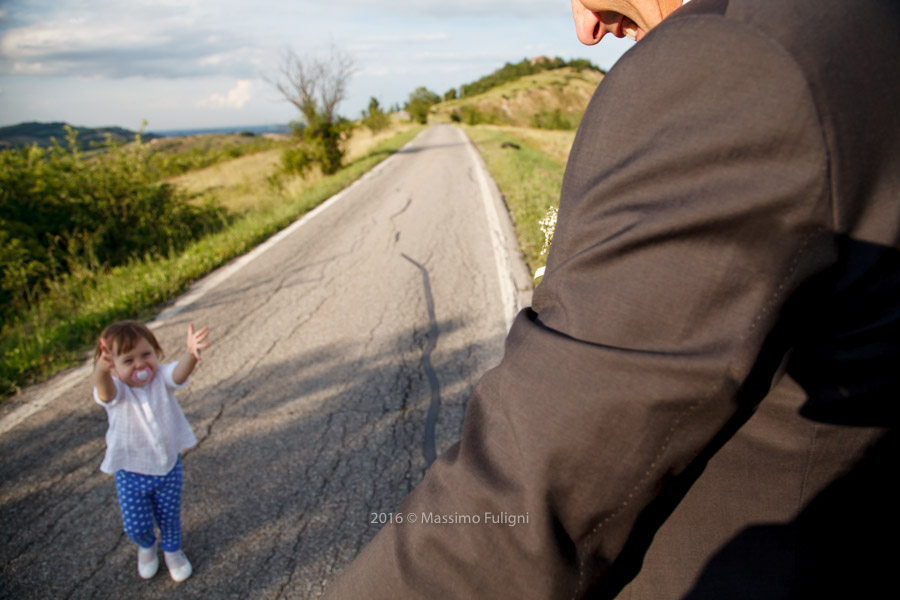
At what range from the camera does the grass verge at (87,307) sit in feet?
14.0

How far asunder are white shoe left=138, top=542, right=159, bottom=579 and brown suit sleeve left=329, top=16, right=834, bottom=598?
7.96 feet

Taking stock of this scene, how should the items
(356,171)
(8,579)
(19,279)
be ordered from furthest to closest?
(356,171)
(19,279)
(8,579)

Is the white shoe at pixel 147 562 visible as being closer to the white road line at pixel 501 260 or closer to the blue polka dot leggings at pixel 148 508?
the blue polka dot leggings at pixel 148 508

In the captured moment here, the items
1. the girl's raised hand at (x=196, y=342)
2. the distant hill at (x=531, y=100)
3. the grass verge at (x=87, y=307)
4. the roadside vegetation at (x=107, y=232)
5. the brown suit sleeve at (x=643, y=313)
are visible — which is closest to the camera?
the brown suit sleeve at (x=643, y=313)

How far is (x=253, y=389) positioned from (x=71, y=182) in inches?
288

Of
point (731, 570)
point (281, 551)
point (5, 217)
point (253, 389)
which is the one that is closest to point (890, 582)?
point (731, 570)

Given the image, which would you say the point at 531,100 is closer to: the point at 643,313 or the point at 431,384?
the point at 431,384

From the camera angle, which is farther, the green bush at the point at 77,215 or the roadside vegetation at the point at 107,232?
the green bush at the point at 77,215

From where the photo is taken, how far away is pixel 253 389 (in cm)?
390

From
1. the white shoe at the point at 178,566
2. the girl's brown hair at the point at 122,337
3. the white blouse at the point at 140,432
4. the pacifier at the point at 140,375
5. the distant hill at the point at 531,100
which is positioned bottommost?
the white shoe at the point at 178,566

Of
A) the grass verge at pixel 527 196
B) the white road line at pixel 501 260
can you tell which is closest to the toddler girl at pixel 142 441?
the grass verge at pixel 527 196

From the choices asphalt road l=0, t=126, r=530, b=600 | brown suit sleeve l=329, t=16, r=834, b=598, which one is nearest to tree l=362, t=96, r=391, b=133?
asphalt road l=0, t=126, r=530, b=600

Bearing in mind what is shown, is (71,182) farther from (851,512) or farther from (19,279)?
(851,512)

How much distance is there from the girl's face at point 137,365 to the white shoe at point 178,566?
0.79 m
